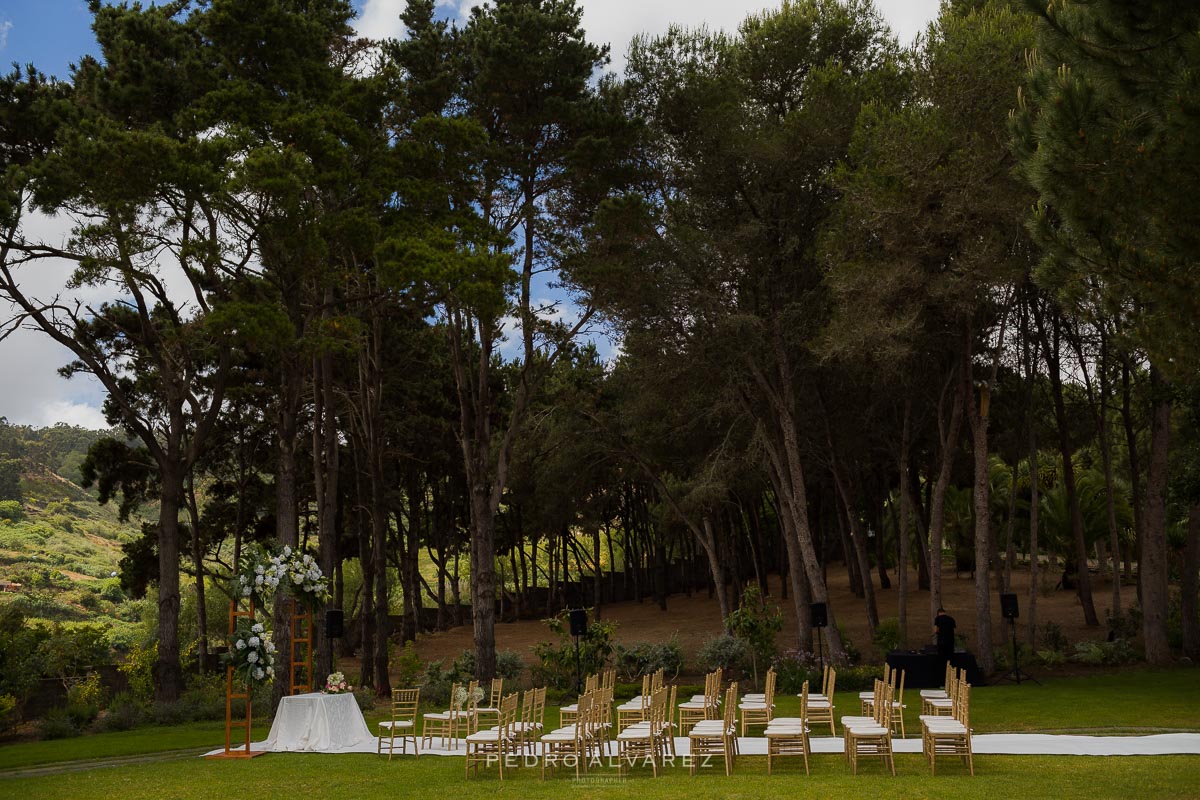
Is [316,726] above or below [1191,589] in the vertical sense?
below

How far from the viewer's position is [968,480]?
31.1 meters

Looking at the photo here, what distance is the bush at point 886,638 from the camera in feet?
76.3

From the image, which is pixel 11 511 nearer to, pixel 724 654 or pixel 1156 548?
pixel 724 654

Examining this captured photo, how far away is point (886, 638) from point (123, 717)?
16555mm

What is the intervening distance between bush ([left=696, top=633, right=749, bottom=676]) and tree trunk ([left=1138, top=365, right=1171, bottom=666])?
817 cm

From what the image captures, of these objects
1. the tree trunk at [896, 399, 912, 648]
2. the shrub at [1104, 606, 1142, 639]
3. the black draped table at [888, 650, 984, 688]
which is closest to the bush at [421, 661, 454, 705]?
the black draped table at [888, 650, 984, 688]

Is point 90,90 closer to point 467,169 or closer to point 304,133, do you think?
point 304,133

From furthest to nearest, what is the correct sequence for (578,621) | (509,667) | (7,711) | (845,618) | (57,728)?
(845,618)
(509,667)
(578,621)
(57,728)
(7,711)

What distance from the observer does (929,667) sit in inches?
725

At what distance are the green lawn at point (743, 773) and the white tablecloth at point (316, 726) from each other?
39cm

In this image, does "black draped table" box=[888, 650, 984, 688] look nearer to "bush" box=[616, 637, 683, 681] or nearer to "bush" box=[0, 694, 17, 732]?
"bush" box=[616, 637, 683, 681]

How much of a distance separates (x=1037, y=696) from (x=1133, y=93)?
1201cm

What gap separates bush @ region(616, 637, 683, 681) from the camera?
21.6 m

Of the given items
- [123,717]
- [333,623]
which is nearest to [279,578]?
[333,623]
